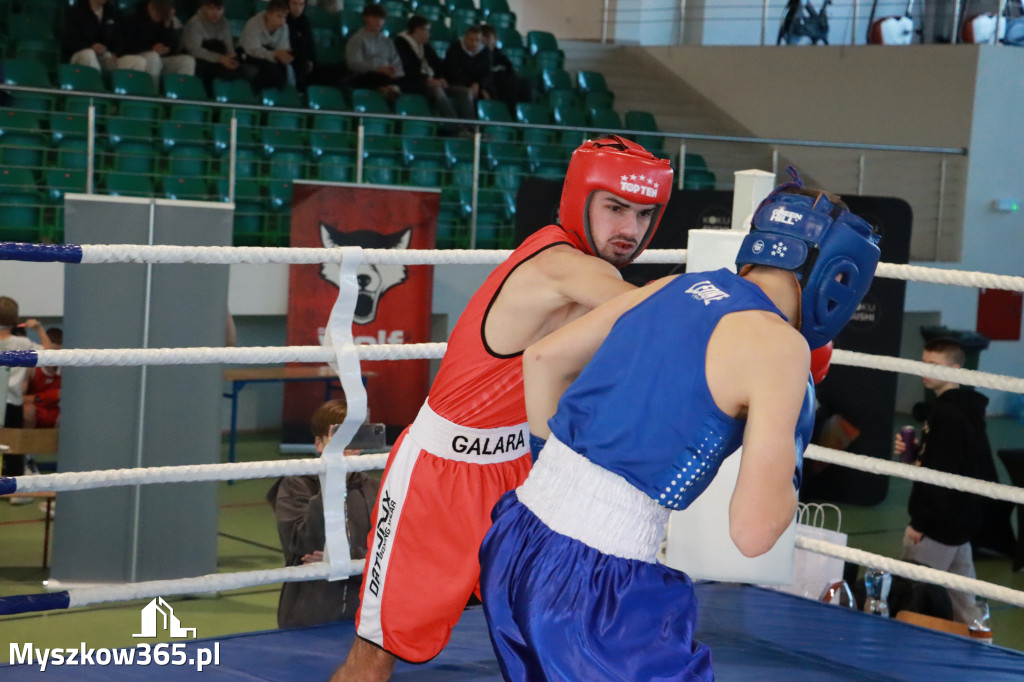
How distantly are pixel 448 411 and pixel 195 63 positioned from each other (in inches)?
265

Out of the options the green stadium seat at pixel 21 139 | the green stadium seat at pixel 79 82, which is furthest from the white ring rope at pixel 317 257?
the green stadium seat at pixel 79 82

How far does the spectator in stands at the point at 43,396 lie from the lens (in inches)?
240

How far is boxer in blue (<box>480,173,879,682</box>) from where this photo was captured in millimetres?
1462

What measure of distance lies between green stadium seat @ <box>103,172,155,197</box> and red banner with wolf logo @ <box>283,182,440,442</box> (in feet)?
3.54

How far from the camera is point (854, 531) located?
6793 mm

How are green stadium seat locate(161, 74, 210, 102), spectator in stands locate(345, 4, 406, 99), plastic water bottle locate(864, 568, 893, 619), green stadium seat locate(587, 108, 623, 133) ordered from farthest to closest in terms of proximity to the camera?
green stadium seat locate(587, 108, 623, 133), spectator in stands locate(345, 4, 406, 99), green stadium seat locate(161, 74, 210, 102), plastic water bottle locate(864, 568, 893, 619)

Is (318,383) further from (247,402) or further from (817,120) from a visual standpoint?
(817,120)

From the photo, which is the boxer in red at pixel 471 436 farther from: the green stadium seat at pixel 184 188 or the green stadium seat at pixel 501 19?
the green stadium seat at pixel 501 19

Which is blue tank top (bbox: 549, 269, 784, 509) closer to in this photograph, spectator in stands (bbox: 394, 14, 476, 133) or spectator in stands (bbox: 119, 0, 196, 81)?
spectator in stands (bbox: 119, 0, 196, 81)

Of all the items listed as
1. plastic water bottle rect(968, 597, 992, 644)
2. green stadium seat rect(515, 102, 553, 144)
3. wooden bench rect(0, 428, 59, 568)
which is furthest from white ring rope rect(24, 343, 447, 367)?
green stadium seat rect(515, 102, 553, 144)

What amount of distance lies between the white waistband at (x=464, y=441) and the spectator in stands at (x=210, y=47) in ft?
21.8

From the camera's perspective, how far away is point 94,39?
314 inches

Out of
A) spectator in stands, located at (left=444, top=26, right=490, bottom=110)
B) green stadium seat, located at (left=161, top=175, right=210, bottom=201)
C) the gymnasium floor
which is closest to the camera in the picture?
the gymnasium floor

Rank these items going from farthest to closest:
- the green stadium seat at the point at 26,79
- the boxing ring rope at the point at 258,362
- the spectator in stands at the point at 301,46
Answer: the spectator in stands at the point at 301,46 < the green stadium seat at the point at 26,79 < the boxing ring rope at the point at 258,362
